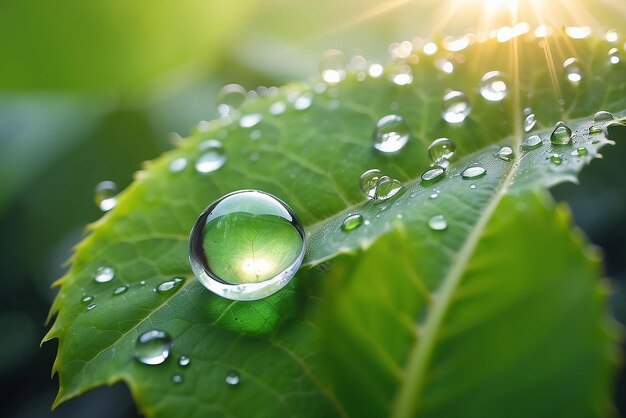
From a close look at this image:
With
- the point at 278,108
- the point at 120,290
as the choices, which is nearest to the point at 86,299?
the point at 120,290

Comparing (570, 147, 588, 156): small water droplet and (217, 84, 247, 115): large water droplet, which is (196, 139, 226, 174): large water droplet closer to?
(217, 84, 247, 115): large water droplet

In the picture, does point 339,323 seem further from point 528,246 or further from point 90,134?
point 90,134

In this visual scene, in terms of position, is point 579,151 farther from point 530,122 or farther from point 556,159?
point 530,122

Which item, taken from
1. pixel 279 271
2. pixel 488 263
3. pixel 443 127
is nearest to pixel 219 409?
pixel 279 271

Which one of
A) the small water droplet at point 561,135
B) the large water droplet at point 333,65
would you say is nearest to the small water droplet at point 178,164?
the large water droplet at point 333,65

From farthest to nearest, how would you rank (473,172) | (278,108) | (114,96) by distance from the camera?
(114,96) → (278,108) → (473,172)
